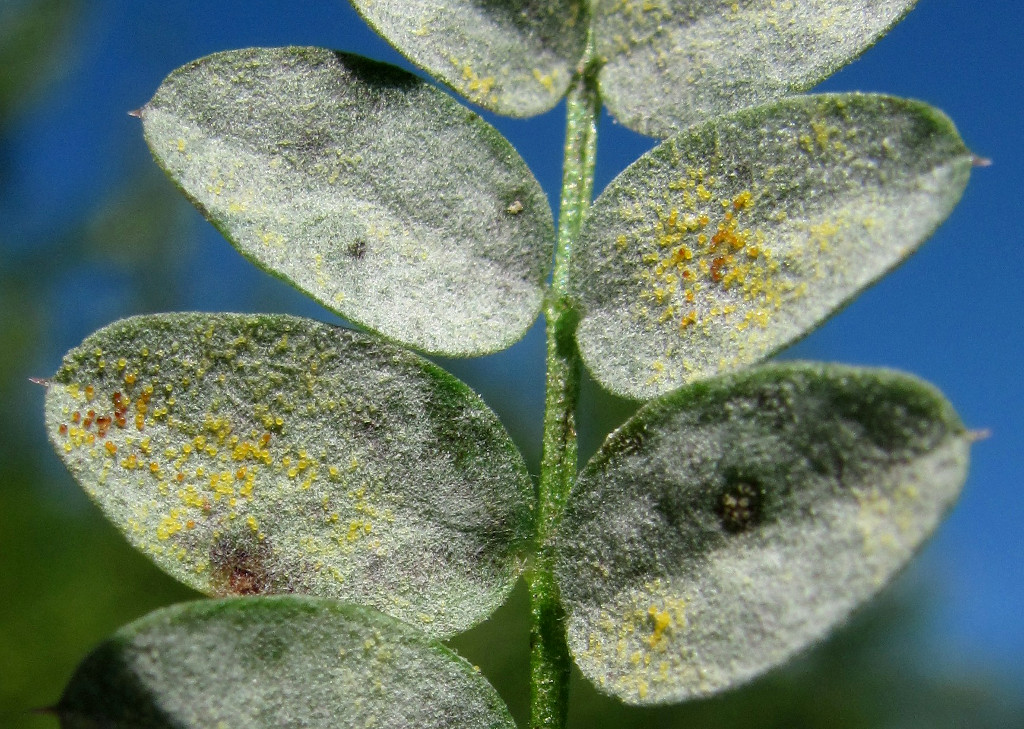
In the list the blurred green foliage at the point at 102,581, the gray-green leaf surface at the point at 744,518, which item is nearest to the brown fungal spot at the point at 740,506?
the gray-green leaf surface at the point at 744,518

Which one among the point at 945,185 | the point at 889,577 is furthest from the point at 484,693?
the point at 945,185

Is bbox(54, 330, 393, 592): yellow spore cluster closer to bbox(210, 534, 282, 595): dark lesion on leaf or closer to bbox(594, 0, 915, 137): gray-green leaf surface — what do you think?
bbox(210, 534, 282, 595): dark lesion on leaf

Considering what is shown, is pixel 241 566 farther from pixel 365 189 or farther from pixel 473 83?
pixel 473 83

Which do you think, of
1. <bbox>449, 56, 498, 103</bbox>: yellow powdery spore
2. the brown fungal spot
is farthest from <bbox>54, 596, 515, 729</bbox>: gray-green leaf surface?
<bbox>449, 56, 498, 103</bbox>: yellow powdery spore

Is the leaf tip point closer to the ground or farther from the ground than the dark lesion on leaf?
farther from the ground

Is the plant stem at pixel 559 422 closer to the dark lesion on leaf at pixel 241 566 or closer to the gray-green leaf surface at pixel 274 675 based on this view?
the gray-green leaf surface at pixel 274 675

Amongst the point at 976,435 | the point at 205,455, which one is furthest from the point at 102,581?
the point at 976,435
